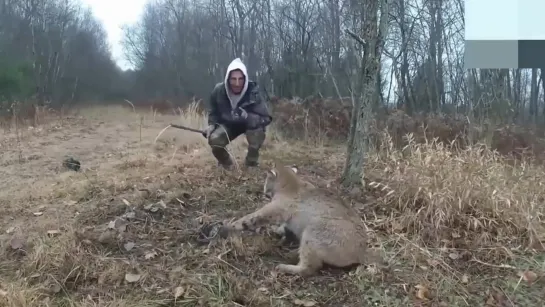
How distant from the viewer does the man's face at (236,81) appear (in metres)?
5.70

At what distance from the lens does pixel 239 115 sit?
5852mm

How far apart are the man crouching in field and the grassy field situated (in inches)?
14.6

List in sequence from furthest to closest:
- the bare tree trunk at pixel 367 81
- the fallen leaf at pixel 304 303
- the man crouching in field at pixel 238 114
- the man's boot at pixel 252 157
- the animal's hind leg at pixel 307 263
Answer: the man's boot at pixel 252 157 < the man crouching in field at pixel 238 114 < the bare tree trunk at pixel 367 81 < the animal's hind leg at pixel 307 263 < the fallen leaf at pixel 304 303

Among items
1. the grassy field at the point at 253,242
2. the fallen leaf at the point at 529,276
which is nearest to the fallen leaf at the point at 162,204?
the grassy field at the point at 253,242

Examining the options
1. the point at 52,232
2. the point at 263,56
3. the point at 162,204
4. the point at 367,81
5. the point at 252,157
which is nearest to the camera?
the point at 52,232

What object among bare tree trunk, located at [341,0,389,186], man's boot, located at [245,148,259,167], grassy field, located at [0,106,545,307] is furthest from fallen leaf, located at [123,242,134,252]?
man's boot, located at [245,148,259,167]

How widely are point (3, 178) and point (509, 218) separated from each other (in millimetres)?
6149

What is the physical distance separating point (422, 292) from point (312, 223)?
850 mm

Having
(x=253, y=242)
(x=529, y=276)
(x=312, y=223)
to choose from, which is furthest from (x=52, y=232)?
(x=529, y=276)

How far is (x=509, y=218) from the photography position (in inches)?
153

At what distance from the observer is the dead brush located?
3.76 metres

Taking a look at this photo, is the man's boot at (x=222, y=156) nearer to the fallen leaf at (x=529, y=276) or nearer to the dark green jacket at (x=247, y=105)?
the dark green jacket at (x=247, y=105)

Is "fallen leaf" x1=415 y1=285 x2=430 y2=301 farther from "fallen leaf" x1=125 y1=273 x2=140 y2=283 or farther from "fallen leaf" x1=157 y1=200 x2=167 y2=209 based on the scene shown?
"fallen leaf" x1=157 y1=200 x2=167 y2=209

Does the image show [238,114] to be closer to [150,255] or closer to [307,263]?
[150,255]
